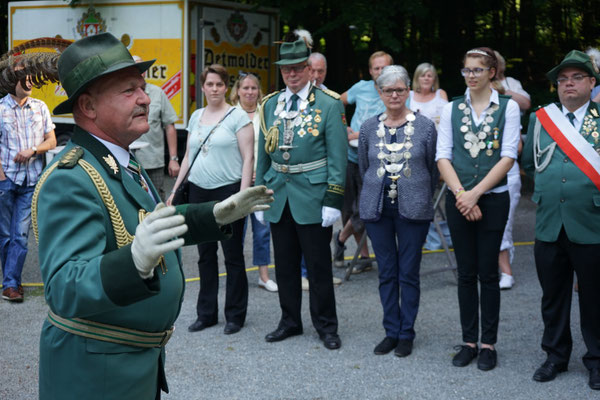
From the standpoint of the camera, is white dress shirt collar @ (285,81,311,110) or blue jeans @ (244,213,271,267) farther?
blue jeans @ (244,213,271,267)

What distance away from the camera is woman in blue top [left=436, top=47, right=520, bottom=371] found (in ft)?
16.1

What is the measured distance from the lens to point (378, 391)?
15.0 feet

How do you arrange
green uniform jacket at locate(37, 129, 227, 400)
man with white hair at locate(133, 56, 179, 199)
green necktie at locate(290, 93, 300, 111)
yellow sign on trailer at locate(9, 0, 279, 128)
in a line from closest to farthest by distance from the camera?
green uniform jacket at locate(37, 129, 227, 400)
green necktie at locate(290, 93, 300, 111)
man with white hair at locate(133, 56, 179, 199)
yellow sign on trailer at locate(9, 0, 279, 128)

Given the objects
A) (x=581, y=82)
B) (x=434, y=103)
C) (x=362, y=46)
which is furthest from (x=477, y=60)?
(x=362, y=46)

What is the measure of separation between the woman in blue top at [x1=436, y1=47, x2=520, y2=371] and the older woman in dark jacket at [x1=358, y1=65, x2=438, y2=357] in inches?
8.6

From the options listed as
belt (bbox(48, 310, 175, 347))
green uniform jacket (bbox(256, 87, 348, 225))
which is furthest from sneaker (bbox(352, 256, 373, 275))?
belt (bbox(48, 310, 175, 347))

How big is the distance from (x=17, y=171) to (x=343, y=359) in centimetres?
343

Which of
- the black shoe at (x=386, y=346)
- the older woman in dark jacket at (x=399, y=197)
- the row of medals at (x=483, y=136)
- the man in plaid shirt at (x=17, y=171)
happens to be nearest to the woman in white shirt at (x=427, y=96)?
the older woman in dark jacket at (x=399, y=197)

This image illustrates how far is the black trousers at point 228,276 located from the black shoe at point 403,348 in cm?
131

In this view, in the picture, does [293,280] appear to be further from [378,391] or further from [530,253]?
[530,253]

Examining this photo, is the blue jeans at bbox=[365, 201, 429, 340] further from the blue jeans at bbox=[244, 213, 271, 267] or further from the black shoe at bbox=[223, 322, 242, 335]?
the blue jeans at bbox=[244, 213, 271, 267]

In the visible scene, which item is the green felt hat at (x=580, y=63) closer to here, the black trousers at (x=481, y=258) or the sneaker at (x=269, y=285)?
the black trousers at (x=481, y=258)

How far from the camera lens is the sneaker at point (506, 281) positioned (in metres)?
6.89

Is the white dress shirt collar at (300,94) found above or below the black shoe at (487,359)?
above
